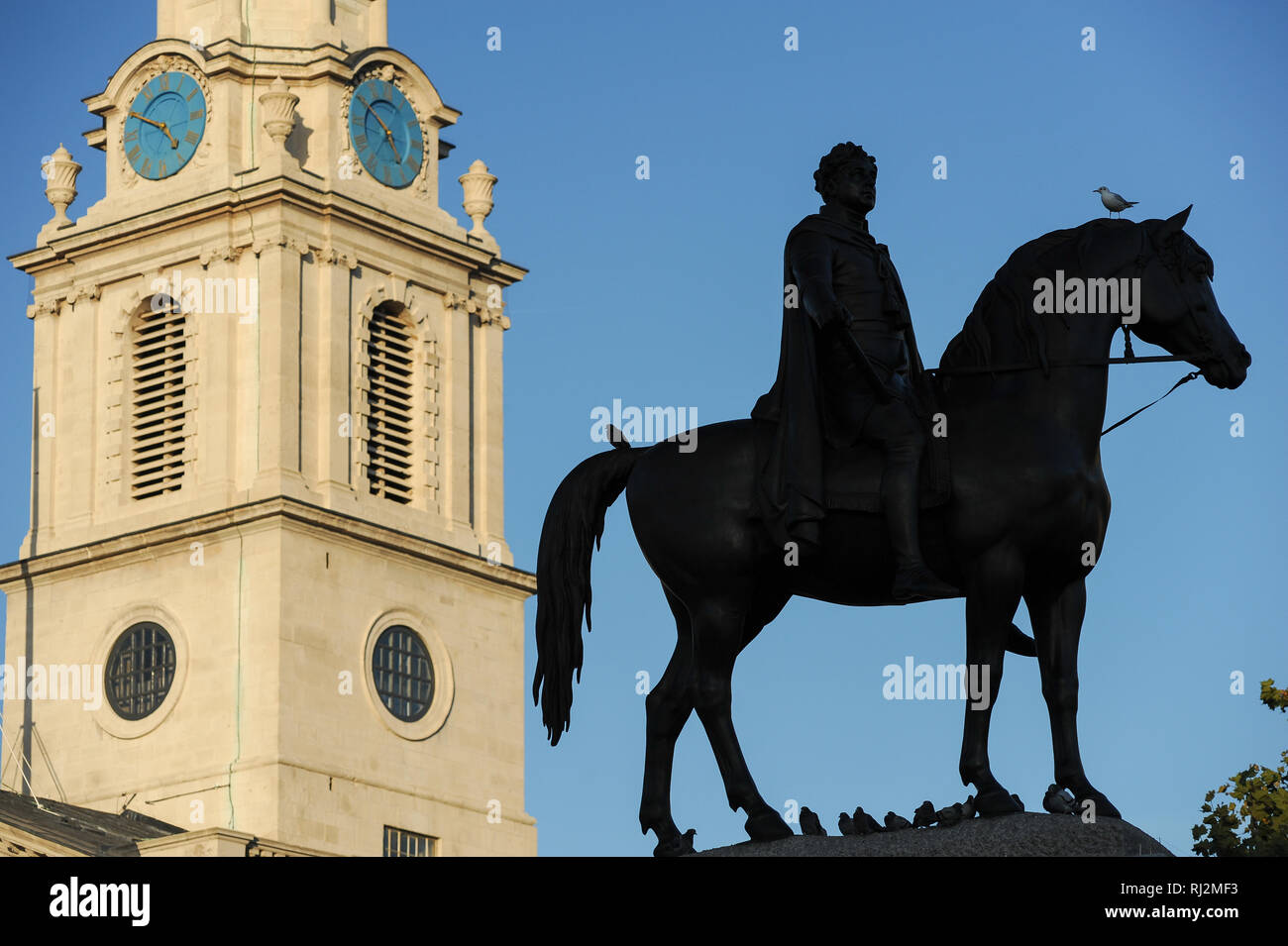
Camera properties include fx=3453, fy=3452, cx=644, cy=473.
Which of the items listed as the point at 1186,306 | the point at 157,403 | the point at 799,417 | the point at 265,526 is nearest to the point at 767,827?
the point at 799,417

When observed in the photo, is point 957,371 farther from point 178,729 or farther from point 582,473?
point 178,729

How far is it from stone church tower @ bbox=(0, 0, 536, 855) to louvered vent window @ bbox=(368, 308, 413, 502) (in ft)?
0.39

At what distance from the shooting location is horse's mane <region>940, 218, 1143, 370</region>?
21.5 meters

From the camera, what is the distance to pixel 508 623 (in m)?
90.8

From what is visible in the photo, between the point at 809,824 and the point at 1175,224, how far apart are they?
14.4 feet

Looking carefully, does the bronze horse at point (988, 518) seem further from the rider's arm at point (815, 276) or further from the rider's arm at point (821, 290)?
the rider's arm at point (815, 276)

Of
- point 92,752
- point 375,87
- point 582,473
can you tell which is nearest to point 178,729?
point 92,752

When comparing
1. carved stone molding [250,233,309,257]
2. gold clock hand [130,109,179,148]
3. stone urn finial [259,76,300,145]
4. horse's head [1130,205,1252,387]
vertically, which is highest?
gold clock hand [130,109,179,148]

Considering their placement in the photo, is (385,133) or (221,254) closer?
(221,254)

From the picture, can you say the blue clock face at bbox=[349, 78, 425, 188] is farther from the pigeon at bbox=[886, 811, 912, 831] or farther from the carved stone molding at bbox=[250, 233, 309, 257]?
the pigeon at bbox=[886, 811, 912, 831]

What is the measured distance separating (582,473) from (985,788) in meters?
3.64

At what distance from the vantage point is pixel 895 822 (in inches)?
827

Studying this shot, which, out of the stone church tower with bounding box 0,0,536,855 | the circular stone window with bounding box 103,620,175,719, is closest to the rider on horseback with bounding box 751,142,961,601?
the stone church tower with bounding box 0,0,536,855

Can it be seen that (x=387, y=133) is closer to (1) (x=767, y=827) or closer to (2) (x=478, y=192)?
(2) (x=478, y=192)
